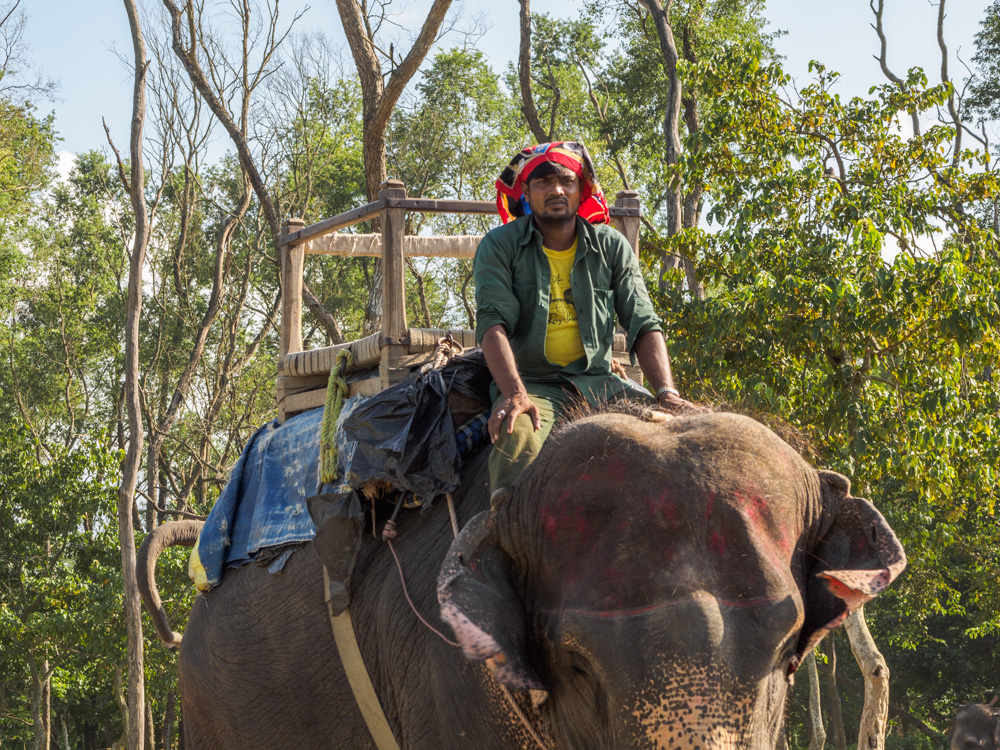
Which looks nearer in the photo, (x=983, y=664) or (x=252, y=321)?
(x=983, y=664)

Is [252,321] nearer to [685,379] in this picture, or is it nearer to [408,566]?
[685,379]

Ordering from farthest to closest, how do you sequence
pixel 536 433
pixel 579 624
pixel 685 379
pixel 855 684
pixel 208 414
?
1. pixel 855 684
2. pixel 208 414
3. pixel 685 379
4. pixel 536 433
5. pixel 579 624

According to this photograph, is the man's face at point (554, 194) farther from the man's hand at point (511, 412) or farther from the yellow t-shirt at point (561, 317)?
the man's hand at point (511, 412)

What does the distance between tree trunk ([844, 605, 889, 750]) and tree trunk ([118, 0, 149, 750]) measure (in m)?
9.83

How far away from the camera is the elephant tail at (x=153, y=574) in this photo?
461 centimetres

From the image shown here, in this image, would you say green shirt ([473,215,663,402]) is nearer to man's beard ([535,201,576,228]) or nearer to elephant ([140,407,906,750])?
man's beard ([535,201,576,228])

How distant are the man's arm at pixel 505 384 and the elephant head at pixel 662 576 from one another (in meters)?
0.34

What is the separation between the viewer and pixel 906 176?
873 cm

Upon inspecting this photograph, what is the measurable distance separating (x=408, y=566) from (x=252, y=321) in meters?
22.6

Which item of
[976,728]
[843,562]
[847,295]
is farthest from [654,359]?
[976,728]

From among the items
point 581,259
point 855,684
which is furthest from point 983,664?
point 581,259

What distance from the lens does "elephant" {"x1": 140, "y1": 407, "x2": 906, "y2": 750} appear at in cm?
198

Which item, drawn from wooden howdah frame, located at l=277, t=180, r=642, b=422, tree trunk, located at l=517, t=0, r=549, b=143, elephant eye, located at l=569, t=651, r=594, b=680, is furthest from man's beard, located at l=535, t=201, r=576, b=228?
tree trunk, located at l=517, t=0, r=549, b=143

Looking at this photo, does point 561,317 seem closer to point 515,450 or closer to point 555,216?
point 555,216
